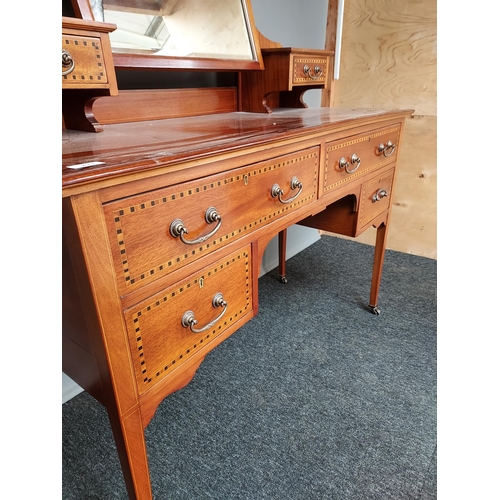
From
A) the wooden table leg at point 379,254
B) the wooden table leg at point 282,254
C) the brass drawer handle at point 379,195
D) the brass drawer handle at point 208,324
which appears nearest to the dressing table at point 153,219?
the brass drawer handle at point 208,324

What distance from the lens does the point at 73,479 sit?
106 centimetres

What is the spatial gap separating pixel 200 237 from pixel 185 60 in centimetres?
66

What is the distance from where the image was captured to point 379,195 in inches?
58.1

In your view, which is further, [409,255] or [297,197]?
[409,255]

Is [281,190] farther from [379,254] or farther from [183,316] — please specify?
[379,254]

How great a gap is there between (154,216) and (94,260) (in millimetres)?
120

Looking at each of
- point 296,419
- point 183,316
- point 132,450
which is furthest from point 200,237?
point 296,419

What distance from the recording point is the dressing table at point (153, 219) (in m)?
0.55

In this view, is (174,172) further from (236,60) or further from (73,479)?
(73,479)

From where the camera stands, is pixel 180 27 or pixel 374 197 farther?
pixel 374 197

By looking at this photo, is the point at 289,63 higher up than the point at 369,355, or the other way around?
the point at 289,63

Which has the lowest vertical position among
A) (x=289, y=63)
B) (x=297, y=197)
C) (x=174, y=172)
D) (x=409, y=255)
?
(x=409, y=255)

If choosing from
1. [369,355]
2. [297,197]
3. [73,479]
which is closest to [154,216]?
[297,197]

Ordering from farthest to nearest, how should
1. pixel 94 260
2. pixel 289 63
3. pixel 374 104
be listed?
pixel 374 104 → pixel 289 63 → pixel 94 260
